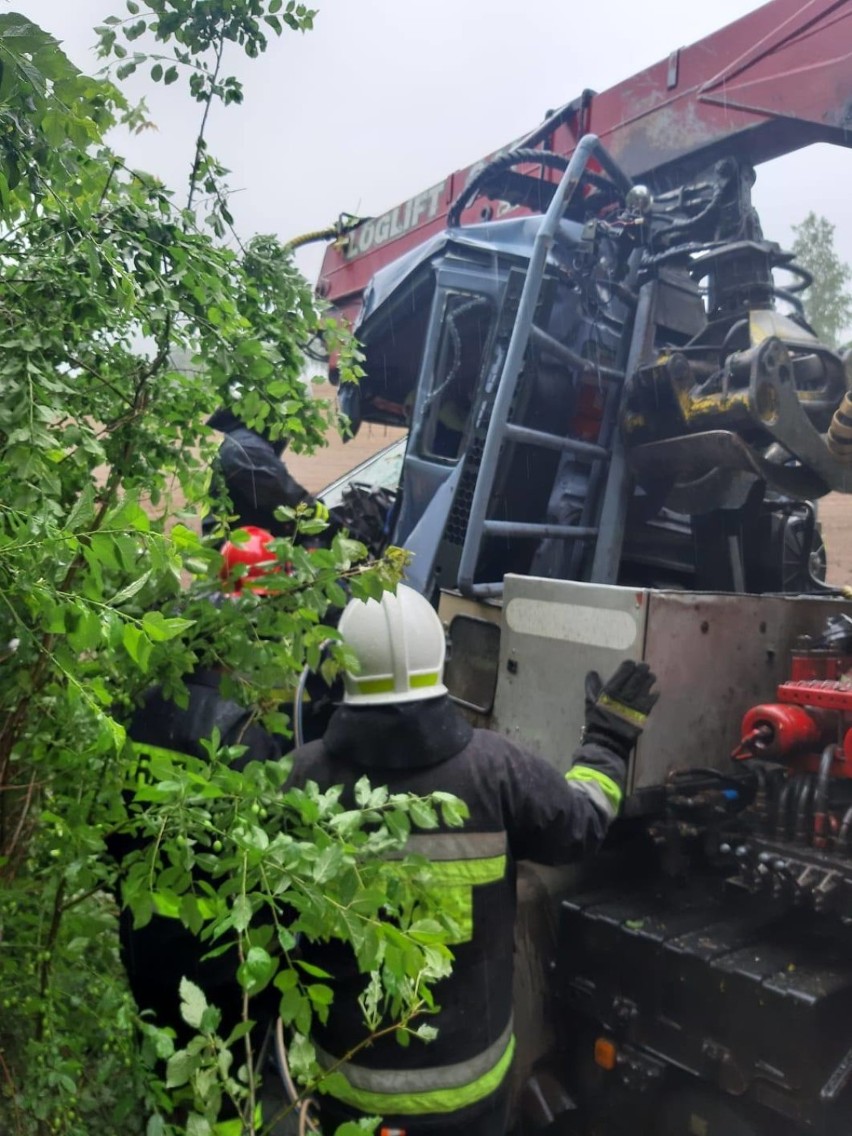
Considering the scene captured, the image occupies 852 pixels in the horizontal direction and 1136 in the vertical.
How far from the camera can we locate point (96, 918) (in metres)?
1.53

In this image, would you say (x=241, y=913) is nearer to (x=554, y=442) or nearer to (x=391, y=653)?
(x=391, y=653)

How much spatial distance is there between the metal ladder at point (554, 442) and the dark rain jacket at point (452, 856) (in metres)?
1.52

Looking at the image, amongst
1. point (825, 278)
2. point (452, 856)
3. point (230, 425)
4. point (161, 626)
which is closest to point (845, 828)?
point (452, 856)

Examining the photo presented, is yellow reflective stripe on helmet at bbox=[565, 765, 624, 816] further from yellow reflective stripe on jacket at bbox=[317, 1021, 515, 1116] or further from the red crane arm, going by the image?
the red crane arm

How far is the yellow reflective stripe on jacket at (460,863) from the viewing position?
178 centimetres

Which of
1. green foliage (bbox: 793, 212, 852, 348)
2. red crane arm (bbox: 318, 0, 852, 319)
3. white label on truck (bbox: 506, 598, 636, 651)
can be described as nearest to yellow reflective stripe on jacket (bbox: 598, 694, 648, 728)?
white label on truck (bbox: 506, 598, 636, 651)

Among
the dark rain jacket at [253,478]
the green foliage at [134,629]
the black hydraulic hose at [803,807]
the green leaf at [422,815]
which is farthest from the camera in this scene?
the dark rain jacket at [253,478]

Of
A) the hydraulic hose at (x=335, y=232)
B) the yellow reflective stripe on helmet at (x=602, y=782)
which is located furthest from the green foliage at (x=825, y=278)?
the yellow reflective stripe on helmet at (x=602, y=782)

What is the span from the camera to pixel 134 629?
91 cm

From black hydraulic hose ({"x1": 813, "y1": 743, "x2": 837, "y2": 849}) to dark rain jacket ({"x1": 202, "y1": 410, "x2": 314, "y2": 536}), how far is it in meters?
1.57

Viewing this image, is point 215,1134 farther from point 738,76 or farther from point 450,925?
point 738,76

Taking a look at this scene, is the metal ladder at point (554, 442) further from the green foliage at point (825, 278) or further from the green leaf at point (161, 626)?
the green foliage at point (825, 278)

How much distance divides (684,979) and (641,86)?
3586 millimetres

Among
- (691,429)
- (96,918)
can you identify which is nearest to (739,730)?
(691,429)
